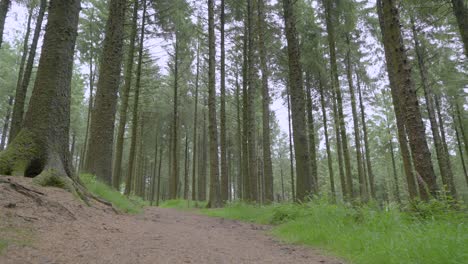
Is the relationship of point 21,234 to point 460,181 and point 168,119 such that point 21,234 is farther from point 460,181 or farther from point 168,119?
point 460,181

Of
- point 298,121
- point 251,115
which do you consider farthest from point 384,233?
point 251,115

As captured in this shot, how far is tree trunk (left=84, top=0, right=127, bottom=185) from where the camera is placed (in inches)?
326

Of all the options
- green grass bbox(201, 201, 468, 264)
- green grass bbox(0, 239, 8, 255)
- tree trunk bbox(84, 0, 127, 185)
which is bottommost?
green grass bbox(201, 201, 468, 264)

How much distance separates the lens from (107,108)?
852 centimetres

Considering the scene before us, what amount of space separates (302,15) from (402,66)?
35.1ft

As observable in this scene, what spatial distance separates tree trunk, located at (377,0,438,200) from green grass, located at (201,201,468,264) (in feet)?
3.05

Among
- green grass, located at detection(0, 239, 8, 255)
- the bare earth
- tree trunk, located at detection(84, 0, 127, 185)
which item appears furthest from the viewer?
tree trunk, located at detection(84, 0, 127, 185)

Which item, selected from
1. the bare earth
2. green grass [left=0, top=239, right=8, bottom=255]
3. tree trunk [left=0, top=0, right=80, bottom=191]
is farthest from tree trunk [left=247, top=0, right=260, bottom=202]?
green grass [left=0, top=239, right=8, bottom=255]

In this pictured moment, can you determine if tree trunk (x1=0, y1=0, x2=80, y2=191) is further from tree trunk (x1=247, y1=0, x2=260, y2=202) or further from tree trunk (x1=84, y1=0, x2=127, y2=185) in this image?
tree trunk (x1=247, y1=0, x2=260, y2=202)

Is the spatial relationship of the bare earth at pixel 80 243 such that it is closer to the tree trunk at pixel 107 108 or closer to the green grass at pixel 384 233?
the green grass at pixel 384 233

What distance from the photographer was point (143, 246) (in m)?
3.26

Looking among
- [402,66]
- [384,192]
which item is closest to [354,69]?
[402,66]

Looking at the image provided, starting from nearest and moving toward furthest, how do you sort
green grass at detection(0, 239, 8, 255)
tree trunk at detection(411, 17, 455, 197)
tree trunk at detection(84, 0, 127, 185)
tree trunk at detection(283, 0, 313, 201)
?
green grass at detection(0, 239, 8, 255) → tree trunk at detection(283, 0, 313, 201) → tree trunk at detection(84, 0, 127, 185) → tree trunk at detection(411, 17, 455, 197)

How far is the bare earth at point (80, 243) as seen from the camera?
8.30ft
